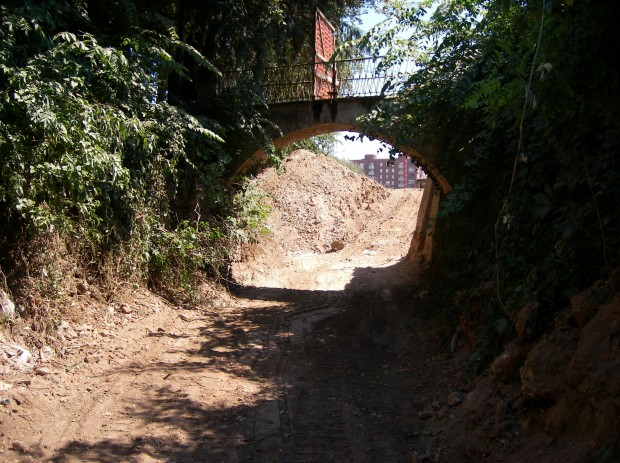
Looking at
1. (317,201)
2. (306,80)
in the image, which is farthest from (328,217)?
(306,80)

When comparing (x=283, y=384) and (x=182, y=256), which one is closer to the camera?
(x=283, y=384)

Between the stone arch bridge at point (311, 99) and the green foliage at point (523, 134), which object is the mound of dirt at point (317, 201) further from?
the green foliage at point (523, 134)

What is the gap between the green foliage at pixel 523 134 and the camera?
12.9 feet

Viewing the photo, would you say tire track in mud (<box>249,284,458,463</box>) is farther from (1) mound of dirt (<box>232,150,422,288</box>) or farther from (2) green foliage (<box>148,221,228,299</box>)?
(1) mound of dirt (<box>232,150,422,288</box>)

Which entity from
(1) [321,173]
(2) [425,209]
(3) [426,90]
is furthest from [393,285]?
(1) [321,173]

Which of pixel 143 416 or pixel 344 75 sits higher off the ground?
pixel 344 75

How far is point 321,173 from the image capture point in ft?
82.9

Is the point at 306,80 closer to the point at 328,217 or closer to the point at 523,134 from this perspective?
the point at 523,134

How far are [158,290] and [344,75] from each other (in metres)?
5.55

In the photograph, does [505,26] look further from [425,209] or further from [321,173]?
[321,173]

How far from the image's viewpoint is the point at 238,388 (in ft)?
19.0

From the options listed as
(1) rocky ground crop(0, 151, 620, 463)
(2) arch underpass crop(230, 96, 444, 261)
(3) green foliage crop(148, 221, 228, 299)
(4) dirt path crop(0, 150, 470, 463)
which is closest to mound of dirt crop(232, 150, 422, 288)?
(2) arch underpass crop(230, 96, 444, 261)

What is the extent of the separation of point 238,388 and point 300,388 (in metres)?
0.63

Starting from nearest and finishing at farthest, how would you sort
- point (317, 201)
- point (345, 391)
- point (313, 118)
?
1. point (345, 391)
2. point (313, 118)
3. point (317, 201)
